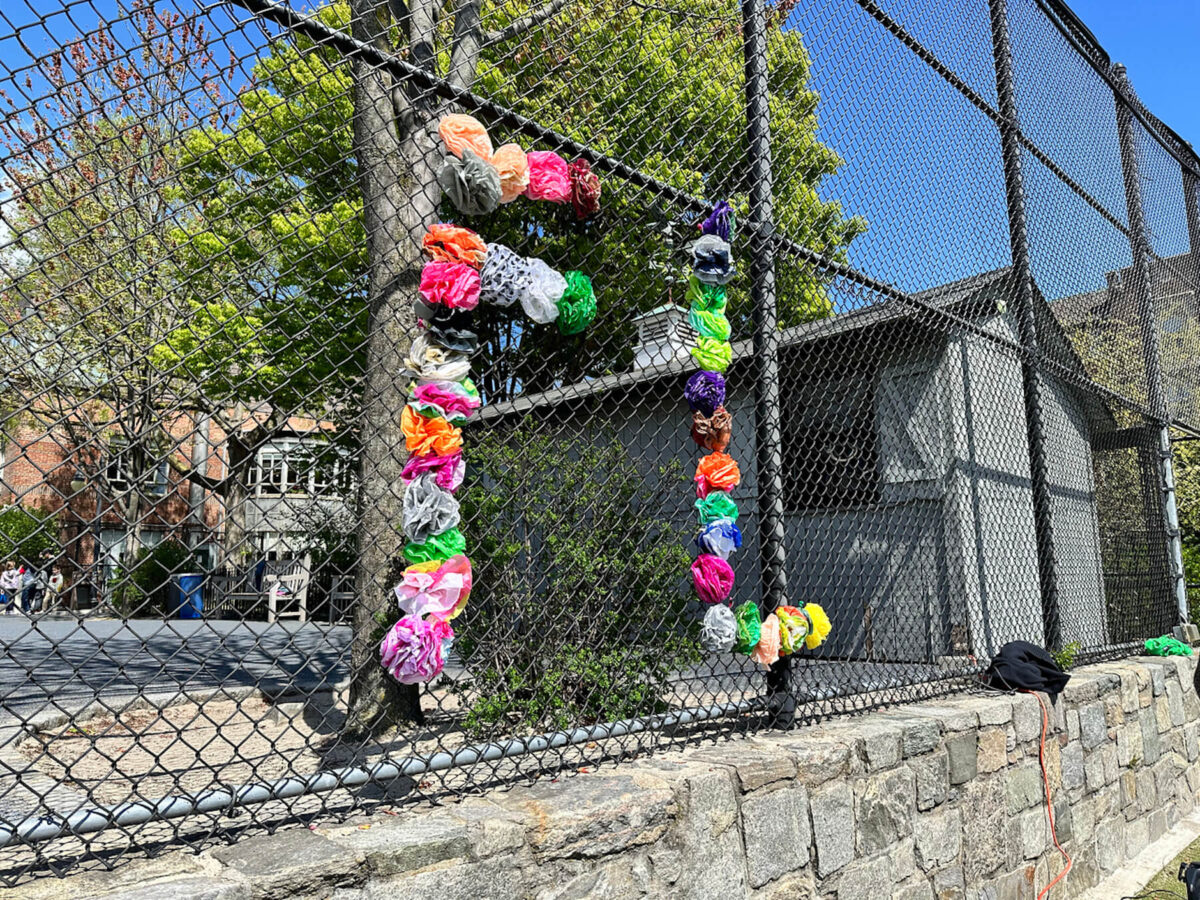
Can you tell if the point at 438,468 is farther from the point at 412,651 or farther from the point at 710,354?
the point at 710,354

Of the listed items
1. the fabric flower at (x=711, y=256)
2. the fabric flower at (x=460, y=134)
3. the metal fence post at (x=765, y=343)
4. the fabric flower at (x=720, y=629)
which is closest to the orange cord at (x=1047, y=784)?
the metal fence post at (x=765, y=343)

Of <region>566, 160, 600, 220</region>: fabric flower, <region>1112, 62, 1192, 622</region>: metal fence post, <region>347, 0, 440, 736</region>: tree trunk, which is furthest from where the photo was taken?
<region>1112, 62, 1192, 622</region>: metal fence post

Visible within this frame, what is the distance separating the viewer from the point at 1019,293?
469 cm

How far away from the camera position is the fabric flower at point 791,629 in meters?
2.85

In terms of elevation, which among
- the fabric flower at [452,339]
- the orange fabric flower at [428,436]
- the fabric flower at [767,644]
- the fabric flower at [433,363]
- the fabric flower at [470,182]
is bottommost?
the fabric flower at [767,644]

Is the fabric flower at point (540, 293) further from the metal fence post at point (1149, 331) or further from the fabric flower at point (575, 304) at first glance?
the metal fence post at point (1149, 331)

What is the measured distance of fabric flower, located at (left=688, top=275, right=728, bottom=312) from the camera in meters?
2.99

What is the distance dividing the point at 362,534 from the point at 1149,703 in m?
4.66

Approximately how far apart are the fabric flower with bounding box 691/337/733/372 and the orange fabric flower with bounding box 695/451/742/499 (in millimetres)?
328

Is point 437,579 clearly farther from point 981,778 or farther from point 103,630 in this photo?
point 103,630

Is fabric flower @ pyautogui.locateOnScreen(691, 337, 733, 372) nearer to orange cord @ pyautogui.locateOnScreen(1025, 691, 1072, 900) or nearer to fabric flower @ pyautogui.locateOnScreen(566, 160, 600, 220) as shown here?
fabric flower @ pyautogui.locateOnScreen(566, 160, 600, 220)

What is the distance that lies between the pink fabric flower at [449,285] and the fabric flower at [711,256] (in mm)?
995

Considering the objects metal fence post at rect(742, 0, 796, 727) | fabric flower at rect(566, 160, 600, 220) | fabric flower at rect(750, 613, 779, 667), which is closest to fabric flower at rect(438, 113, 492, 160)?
fabric flower at rect(566, 160, 600, 220)

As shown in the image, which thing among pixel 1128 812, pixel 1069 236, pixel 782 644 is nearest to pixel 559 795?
pixel 782 644
